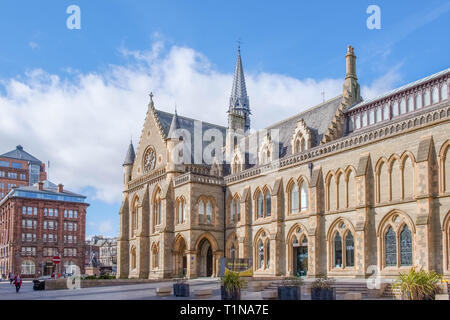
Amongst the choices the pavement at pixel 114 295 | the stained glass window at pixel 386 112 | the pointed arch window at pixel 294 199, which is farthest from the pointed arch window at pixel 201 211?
the stained glass window at pixel 386 112

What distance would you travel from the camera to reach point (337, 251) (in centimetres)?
3412

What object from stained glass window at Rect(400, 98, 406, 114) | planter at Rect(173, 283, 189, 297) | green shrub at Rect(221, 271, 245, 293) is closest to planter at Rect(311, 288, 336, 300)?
A: green shrub at Rect(221, 271, 245, 293)

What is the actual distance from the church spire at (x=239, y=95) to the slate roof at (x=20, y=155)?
7245 cm

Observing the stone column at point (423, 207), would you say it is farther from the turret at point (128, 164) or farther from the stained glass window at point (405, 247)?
the turret at point (128, 164)

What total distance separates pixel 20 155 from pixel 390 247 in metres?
117

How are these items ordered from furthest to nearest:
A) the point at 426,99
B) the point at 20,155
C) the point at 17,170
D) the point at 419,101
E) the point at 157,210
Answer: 1. the point at 20,155
2. the point at 17,170
3. the point at 157,210
4. the point at 419,101
5. the point at 426,99

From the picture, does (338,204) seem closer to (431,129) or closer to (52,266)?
(431,129)

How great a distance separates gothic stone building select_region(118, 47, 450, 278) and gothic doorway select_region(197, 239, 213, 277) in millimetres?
102

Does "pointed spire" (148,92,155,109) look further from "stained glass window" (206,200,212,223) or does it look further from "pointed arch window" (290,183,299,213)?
"pointed arch window" (290,183,299,213)

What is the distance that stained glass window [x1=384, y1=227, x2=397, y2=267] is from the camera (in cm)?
3008

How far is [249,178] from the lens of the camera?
42.7m

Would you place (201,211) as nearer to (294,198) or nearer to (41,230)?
(294,198)

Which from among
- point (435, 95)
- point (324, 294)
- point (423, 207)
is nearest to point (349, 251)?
point (423, 207)

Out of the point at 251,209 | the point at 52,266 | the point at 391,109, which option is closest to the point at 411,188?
the point at 391,109
